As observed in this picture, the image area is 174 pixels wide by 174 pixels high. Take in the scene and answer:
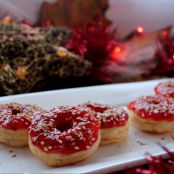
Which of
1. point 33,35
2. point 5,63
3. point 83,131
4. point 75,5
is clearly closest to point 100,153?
point 83,131

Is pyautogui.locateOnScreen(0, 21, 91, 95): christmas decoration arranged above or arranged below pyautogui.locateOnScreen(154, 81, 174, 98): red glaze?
above

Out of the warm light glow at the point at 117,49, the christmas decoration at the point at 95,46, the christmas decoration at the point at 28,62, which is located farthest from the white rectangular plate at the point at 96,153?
the warm light glow at the point at 117,49

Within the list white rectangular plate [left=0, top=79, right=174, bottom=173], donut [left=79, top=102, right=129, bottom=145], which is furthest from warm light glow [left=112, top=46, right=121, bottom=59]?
donut [left=79, top=102, right=129, bottom=145]

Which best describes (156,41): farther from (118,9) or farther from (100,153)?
(100,153)

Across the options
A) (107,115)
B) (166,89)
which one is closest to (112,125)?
(107,115)

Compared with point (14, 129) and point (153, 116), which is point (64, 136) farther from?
point (153, 116)

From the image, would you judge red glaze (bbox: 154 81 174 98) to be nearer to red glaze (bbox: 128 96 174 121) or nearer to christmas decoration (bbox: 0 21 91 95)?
red glaze (bbox: 128 96 174 121)
